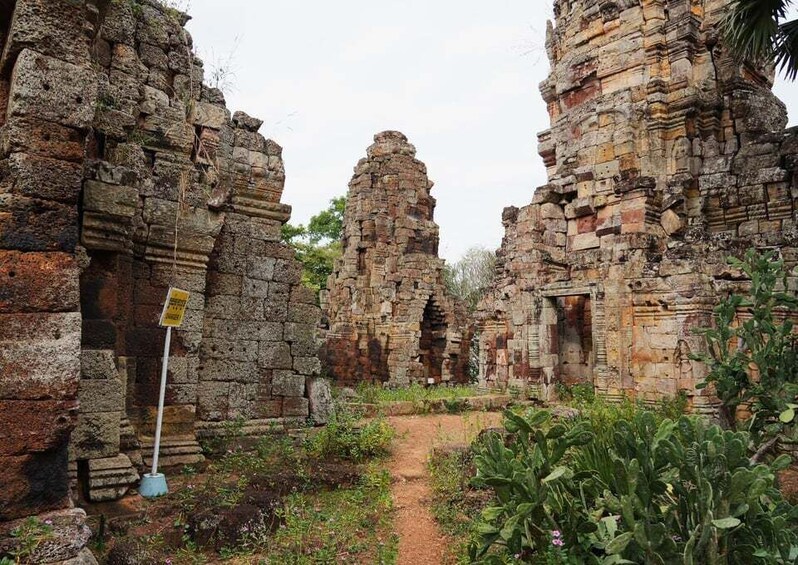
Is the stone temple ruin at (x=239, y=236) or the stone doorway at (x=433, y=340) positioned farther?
the stone doorway at (x=433, y=340)

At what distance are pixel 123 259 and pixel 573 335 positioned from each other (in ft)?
31.2

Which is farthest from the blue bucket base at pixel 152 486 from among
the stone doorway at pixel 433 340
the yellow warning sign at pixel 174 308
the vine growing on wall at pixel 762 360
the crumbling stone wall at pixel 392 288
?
the stone doorway at pixel 433 340

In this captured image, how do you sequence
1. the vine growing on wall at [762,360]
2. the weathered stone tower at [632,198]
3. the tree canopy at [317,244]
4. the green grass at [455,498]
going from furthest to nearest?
1. the tree canopy at [317,244]
2. the weathered stone tower at [632,198]
3. the vine growing on wall at [762,360]
4. the green grass at [455,498]

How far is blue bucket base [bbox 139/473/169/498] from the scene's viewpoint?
484 cm

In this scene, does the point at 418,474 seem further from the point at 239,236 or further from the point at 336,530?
the point at 239,236

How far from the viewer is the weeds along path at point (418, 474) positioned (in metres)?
4.51

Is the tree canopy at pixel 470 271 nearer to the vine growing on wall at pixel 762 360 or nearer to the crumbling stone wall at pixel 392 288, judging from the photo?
the crumbling stone wall at pixel 392 288

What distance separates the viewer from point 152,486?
16.0ft

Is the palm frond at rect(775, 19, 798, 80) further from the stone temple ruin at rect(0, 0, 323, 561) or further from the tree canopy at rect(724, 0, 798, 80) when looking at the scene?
the stone temple ruin at rect(0, 0, 323, 561)

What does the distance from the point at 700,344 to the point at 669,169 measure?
15.5ft

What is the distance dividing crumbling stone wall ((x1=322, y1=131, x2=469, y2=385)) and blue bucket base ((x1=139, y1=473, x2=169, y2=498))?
517 inches

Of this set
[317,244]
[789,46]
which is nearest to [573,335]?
[789,46]

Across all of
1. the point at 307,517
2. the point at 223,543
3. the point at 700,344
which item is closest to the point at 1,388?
the point at 223,543

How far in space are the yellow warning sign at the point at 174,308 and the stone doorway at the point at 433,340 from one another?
14.0m
